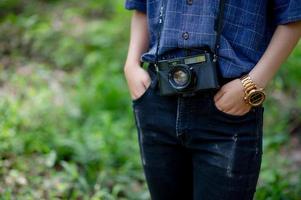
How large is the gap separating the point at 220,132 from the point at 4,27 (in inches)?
171

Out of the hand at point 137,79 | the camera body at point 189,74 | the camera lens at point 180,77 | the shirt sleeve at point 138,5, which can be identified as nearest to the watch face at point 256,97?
the camera body at point 189,74

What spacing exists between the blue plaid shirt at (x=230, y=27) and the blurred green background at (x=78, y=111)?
1.47m

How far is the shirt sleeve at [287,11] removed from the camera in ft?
5.14

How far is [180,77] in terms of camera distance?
1.69m

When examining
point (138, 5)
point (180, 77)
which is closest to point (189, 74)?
point (180, 77)

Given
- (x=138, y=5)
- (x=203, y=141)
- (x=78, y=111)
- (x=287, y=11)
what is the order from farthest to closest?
(x=78, y=111) → (x=138, y=5) → (x=203, y=141) → (x=287, y=11)

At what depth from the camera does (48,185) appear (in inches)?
123

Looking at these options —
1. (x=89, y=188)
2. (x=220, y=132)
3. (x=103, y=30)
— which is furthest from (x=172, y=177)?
(x=103, y=30)

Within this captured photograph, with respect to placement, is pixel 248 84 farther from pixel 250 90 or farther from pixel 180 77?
pixel 180 77

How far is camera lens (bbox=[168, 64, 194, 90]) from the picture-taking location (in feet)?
5.42

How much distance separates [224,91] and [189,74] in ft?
0.42

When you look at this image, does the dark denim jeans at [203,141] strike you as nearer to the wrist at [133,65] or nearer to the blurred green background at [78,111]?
the wrist at [133,65]

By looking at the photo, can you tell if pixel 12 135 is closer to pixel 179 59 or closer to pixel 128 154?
pixel 128 154

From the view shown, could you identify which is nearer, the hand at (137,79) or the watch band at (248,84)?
the watch band at (248,84)
